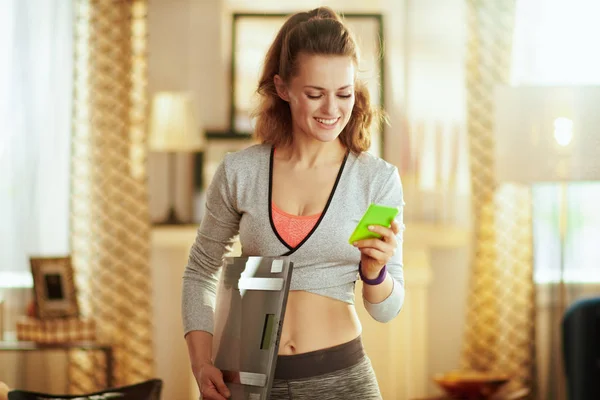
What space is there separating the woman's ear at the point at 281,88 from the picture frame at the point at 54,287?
2.51 metres

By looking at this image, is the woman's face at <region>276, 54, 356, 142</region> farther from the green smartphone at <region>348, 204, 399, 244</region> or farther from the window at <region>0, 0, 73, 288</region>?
the window at <region>0, 0, 73, 288</region>

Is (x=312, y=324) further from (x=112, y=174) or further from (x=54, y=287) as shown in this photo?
(x=112, y=174)

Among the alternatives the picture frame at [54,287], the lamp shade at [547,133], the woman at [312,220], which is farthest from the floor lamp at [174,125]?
the woman at [312,220]

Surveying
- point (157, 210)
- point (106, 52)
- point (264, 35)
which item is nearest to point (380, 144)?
point (264, 35)

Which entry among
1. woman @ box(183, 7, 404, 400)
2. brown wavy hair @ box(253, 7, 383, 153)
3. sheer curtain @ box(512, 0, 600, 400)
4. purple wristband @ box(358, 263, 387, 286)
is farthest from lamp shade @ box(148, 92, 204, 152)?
purple wristband @ box(358, 263, 387, 286)

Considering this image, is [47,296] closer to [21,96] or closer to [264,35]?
[21,96]

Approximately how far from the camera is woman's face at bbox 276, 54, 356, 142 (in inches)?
60.4

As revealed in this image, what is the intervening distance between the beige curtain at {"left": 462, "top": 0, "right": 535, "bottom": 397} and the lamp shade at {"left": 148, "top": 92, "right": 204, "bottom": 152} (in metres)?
1.41

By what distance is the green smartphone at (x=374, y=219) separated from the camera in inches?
52.0

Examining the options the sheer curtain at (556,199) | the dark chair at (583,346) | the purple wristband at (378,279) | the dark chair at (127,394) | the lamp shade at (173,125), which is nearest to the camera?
the purple wristband at (378,279)

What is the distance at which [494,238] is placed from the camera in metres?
4.30

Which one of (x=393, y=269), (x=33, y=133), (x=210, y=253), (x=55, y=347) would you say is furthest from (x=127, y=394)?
(x=33, y=133)

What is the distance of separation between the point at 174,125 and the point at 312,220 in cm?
270

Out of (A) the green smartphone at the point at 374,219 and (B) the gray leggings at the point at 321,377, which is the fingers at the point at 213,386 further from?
(A) the green smartphone at the point at 374,219
